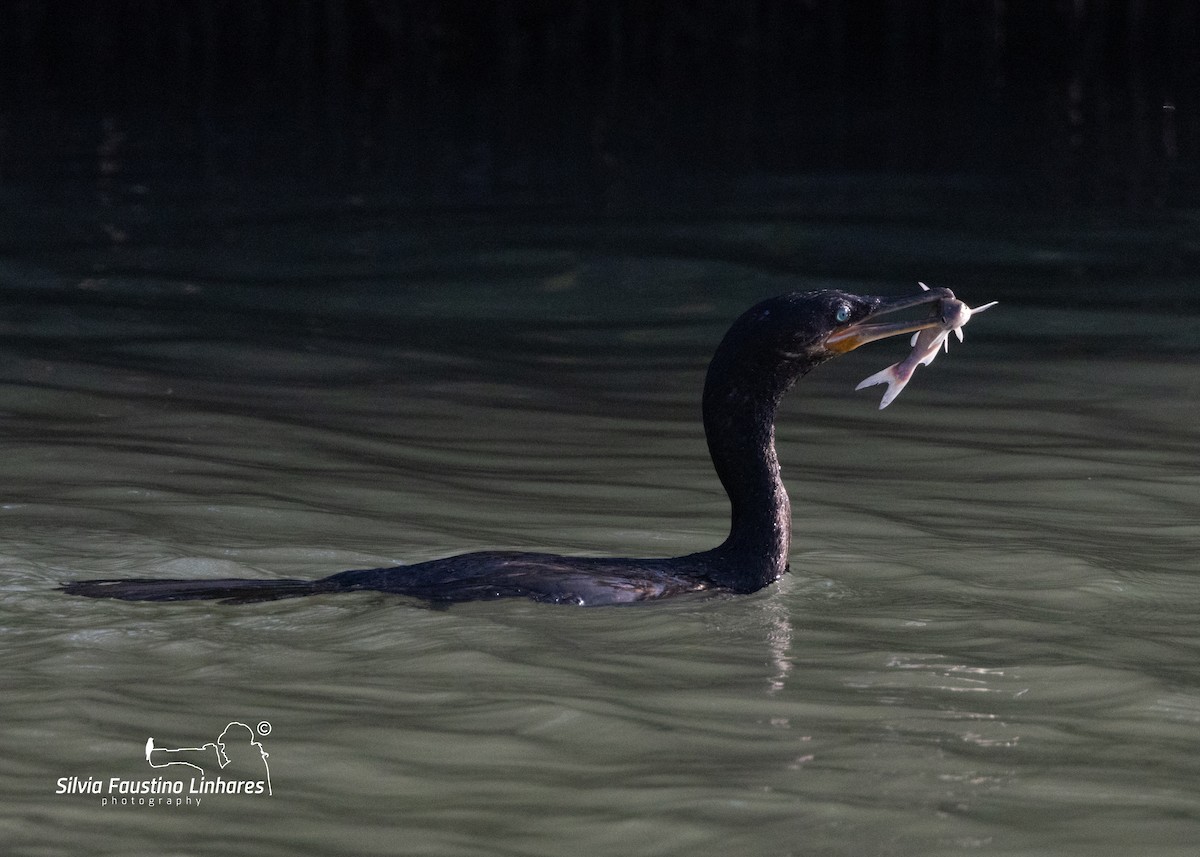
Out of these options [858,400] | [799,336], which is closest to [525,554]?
[799,336]

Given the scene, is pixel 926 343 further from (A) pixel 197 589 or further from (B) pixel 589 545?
(A) pixel 197 589

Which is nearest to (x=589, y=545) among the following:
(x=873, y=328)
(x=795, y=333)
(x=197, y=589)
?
(x=795, y=333)

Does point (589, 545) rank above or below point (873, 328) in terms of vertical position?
below

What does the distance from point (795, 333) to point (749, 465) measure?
0.42 meters

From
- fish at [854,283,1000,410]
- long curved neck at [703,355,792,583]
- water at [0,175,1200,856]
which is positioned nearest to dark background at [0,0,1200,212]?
water at [0,175,1200,856]

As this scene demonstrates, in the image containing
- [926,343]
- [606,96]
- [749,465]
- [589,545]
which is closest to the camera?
[749,465]

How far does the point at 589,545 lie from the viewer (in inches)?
263

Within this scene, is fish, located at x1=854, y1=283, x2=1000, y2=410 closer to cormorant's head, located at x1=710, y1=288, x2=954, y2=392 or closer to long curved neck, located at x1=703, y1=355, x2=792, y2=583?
cormorant's head, located at x1=710, y1=288, x2=954, y2=392

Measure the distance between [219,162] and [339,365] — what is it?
27.9 feet

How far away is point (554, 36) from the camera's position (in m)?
31.9

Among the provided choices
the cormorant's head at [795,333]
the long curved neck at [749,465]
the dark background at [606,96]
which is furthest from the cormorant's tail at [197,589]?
the dark background at [606,96]

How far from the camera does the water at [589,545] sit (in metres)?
4.17

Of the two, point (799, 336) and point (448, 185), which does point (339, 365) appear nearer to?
point (799, 336)

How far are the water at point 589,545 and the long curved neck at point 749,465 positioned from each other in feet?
0.48
